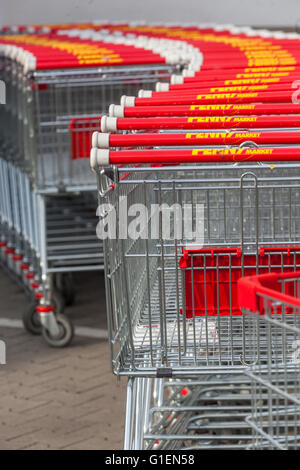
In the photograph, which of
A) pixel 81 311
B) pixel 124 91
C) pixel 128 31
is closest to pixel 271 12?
pixel 128 31

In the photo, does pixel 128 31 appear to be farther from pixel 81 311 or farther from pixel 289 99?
pixel 289 99

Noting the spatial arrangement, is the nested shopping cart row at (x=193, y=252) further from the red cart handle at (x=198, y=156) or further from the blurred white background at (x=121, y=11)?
the blurred white background at (x=121, y=11)

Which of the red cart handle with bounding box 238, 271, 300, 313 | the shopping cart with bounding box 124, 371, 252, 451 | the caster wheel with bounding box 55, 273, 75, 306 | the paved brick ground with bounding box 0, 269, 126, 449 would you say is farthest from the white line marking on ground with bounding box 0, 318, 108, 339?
the red cart handle with bounding box 238, 271, 300, 313

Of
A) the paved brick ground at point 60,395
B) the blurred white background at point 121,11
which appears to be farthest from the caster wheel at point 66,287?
the blurred white background at point 121,11

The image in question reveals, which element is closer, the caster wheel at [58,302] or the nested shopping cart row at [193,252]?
the nested shopping cart row at [193,252]

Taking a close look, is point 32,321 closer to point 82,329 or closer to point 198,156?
point 82,329

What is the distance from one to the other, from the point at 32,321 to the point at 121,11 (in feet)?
22.1

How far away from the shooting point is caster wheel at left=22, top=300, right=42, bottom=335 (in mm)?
6367

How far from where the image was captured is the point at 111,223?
3041 millimetres

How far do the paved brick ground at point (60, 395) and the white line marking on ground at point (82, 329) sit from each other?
0.09 meters

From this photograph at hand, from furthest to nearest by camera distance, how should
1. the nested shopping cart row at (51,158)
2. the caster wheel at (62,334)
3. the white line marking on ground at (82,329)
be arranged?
the white line marking on ground at (82,329) < the caster wheel at (62,334) < the nested shopping cart row at (51,158)

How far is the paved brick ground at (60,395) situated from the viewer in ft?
15.7

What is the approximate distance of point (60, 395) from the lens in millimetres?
5336

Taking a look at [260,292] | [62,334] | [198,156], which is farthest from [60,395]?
[260,292]
